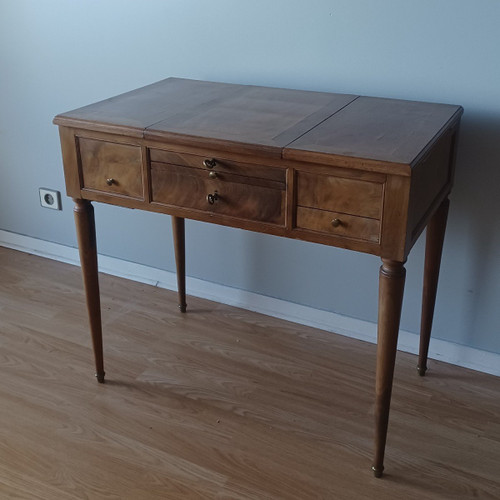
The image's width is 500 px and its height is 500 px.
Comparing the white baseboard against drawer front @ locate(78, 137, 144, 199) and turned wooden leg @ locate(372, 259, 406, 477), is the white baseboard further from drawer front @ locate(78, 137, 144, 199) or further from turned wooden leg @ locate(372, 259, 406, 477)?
drawer front @ locate(78, 137, 144, 199)

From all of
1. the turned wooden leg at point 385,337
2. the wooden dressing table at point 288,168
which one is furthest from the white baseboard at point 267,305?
the turned wooden leg at point 385,337

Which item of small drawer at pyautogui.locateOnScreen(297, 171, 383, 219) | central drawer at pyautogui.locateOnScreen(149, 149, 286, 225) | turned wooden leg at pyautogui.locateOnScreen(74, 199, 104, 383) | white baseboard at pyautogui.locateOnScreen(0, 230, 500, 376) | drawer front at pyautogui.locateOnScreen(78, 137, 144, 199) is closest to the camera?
small drawer at pyautogui.locateOnScreen(297, 171, 383, 219)

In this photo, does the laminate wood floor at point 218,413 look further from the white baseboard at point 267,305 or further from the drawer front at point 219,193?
the drawer front at point 219,193

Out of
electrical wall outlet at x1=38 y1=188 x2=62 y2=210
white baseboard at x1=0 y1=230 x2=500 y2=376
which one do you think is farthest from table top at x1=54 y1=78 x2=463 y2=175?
electrical wall outlet at x1=38 y1=188 x2=62 y2=210

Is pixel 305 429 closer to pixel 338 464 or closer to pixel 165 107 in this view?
pixel 338 464

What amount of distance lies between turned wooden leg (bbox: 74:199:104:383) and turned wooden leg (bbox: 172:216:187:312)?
412mm

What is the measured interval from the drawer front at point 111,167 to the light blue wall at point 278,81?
0.58m

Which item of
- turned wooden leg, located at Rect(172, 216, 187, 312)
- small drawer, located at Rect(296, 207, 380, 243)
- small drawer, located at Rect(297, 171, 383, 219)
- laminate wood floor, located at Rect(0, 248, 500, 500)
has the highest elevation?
small drawer, located at Rect(297, 171, 383, 219)

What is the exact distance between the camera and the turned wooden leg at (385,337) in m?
1.43

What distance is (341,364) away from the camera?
206 cm

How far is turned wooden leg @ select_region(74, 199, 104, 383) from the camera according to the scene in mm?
1747

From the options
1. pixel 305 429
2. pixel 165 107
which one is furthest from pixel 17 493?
pixel 165 107

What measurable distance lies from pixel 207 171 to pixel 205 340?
79 cm

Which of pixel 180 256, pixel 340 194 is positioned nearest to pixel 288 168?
pixel 340 194
